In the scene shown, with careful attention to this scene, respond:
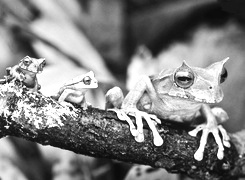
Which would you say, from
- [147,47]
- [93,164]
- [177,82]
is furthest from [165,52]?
[177,82]

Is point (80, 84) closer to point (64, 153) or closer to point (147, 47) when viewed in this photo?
point (64, 153)

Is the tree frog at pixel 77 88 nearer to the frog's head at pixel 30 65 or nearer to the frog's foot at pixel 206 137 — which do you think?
the frog's head at pixel 30 65

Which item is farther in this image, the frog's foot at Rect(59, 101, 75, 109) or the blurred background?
the blurred background

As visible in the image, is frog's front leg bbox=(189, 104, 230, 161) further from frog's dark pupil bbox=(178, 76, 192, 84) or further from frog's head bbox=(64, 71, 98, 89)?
frog's head bbox=(64, 71, 98, 89)

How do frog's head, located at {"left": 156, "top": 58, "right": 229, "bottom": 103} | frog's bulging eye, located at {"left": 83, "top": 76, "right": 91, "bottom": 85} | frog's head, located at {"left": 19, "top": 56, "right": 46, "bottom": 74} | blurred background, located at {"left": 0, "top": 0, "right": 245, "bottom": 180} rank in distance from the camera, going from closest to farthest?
frog's head, located at {"left": 19, "top": 56, "right": 46, "bottom": 74} < frog's bulging eye, located at {"left": 83, "top": 76, "right": 91, "bottom": 85} < frog's head, located at {"left": 156, "top": 58, "right": 229, "bottom": 103} < blurred background, located at {"left": 0, "top": 0, "right": 245, "bottom": 180}

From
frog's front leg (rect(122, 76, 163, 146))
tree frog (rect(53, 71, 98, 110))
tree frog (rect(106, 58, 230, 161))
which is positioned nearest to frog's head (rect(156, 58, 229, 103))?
tree frog (rect(106, 58, 230, 161))

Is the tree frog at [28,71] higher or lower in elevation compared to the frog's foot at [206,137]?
higher

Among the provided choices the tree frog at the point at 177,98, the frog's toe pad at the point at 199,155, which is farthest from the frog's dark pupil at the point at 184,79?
the frog's toe pad at the point at 199,155

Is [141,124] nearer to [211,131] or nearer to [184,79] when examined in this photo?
[184,79]
